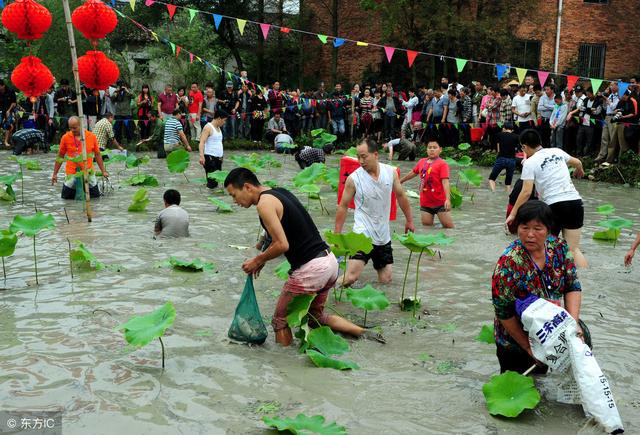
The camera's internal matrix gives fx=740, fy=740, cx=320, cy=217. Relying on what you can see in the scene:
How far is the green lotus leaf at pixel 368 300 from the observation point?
5828mm

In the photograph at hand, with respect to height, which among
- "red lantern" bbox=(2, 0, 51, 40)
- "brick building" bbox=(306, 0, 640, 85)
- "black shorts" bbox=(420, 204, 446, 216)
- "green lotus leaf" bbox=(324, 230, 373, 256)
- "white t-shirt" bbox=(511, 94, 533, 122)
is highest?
"brick building" bbox=(306, 0, 640, 85)

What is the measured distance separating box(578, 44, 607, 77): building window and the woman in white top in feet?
63.1

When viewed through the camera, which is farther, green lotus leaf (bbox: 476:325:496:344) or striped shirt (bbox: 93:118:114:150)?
striped shirt (bbox: 93:118:114:150)

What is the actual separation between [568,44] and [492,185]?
16.3 metres

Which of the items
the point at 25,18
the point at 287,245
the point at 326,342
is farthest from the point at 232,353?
the point at 25,18

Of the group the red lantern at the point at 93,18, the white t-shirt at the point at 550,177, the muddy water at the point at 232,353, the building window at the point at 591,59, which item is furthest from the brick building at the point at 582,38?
the white t-shirt at the point at 550,177

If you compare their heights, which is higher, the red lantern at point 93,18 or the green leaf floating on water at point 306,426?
the red lantern at point 93,18

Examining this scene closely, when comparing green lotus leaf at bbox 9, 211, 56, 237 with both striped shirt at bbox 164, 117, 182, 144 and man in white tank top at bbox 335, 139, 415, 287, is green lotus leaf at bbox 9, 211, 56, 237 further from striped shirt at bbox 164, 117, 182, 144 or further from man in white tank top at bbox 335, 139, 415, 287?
striped shirt at bbox 164, 117, 182, 144

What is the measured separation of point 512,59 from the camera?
2661cm

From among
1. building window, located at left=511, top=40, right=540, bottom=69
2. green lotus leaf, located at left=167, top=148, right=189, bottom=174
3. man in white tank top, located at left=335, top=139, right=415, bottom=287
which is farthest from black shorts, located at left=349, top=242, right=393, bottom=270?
building window, located at left=511, top=40, right=540, bottom=69

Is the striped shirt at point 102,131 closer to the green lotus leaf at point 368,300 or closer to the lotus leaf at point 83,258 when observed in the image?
the lotus leaf at point 83,258

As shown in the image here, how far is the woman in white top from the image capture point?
12875 millimetres

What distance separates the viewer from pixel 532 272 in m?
4.37

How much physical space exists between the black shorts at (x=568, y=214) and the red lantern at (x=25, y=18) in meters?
7.25
